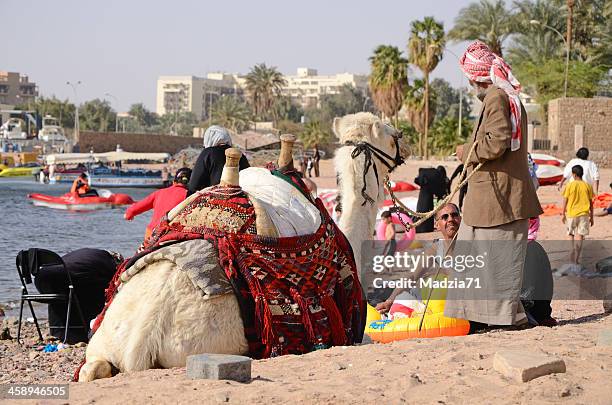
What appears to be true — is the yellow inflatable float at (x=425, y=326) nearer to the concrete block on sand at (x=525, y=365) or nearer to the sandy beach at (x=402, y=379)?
the sandy beach at (x=402, y=379)

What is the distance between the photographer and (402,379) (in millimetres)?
4578

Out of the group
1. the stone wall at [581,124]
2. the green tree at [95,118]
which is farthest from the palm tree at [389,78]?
the green tree at [95,118]

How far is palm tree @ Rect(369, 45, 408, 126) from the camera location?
209 ft

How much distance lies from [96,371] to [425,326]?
2804mm

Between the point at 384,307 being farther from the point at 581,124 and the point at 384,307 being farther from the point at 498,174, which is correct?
the point at 581,124

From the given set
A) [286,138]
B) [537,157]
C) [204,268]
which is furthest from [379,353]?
[537,157]

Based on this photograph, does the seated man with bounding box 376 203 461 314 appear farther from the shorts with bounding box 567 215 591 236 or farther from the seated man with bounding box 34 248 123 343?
the shorts with bounding box 567 215 591 236

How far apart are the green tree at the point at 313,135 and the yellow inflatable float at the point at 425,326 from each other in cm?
8393

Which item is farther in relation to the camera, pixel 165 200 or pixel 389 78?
pixel 389 78

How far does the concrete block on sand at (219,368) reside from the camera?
4.46 metres

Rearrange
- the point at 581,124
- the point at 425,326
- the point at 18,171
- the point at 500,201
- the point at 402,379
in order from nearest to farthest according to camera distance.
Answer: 1. the point at 402,379
2. the point at 500,201
3. the point at 425,326
4. the point at 581,124
5. the point at 18,171

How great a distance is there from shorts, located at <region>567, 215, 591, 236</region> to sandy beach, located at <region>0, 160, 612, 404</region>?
7.37 m

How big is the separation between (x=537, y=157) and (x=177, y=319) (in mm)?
30646

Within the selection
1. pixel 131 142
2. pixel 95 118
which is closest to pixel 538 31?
pixel 131 142
